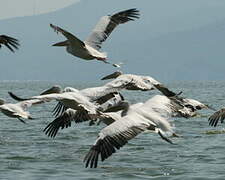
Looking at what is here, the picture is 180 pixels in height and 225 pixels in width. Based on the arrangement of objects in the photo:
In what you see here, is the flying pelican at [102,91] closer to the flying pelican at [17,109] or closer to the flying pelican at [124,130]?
the flying pelican at [17,109]

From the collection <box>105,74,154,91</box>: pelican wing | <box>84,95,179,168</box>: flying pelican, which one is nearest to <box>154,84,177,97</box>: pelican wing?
<box>105,74,154,91</box>: pelican wing

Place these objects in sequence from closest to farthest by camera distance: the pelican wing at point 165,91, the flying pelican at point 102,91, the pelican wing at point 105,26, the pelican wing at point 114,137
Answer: the pelican wing at point 114,137
the flying pelican at point 102,91
the pelican wing at point 165,91
the pelican wing at point 105,26

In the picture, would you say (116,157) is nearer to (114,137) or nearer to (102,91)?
(102,91)

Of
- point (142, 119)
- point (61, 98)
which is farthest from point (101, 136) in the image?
point (61, 98)

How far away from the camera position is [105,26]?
1772 centimetres

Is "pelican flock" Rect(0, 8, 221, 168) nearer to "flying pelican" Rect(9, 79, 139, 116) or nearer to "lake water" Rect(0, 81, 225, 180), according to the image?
"flying pelican" Rect(9, 79, 139, 116)

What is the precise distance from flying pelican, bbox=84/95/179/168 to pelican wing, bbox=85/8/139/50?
394cm

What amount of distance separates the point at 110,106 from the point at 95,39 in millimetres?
1970

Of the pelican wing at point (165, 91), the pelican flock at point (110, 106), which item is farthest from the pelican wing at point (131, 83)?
the pelican wing at point (165, 91)

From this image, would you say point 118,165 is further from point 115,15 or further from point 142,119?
point 142,119

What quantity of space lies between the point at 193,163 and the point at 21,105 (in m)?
4.60

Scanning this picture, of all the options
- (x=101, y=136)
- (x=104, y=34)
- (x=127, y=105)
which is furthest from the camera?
(x=104, y=34)

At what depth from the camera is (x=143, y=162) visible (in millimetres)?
18984

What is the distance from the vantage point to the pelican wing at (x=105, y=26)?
17250 millimetres
